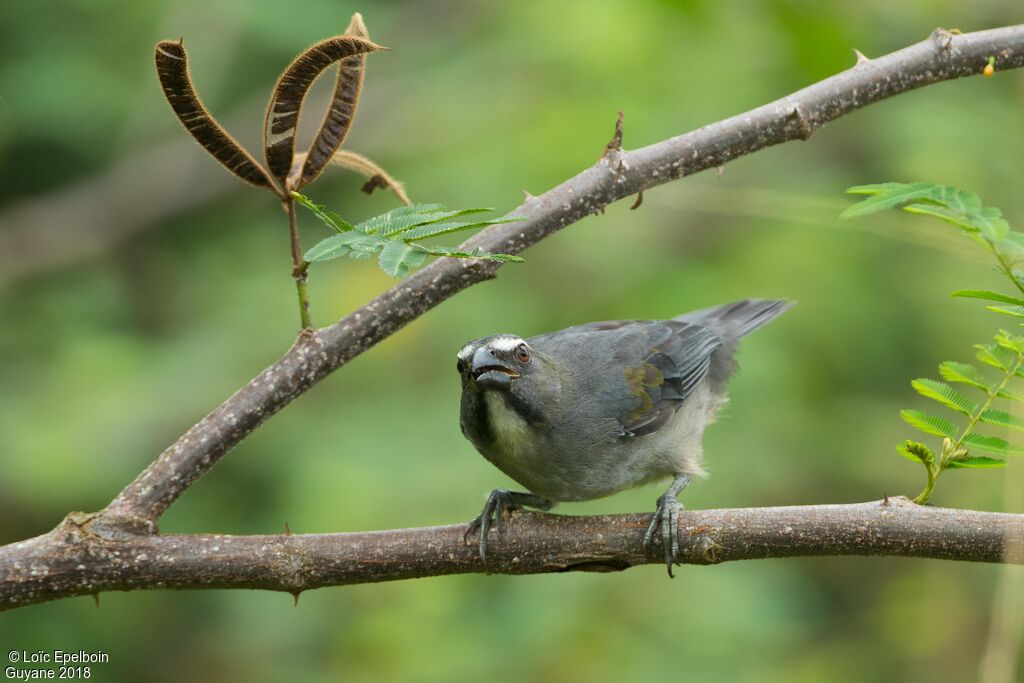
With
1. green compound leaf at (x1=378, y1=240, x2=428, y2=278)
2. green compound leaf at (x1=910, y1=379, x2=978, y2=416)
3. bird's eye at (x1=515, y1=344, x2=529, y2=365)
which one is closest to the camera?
green compound leaf at (x1=378, y1=240, x2=428, y2=278)

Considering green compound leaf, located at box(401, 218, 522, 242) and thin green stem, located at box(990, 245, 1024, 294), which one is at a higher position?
green compound leaf, located at box(401, 218, 522, 242)

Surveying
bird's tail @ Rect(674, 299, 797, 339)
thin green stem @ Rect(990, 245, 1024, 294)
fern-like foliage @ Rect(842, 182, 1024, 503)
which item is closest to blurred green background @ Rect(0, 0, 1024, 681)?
bird's tail @ Rect(674, 299, 797, 339)

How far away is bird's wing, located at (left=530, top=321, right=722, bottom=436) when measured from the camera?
4660 millimetres

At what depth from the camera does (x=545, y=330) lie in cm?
629

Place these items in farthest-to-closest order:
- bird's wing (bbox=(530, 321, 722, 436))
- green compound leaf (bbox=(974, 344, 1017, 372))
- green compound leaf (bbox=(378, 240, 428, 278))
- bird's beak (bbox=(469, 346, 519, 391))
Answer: bird's wing (bbox=(530, 321, 722, 436))
bird's beak (bbox=(469, 346, 519, 391))
green compound leaf (bbox=(974, 344, 1017, 372))
green compound leaf (bbox=(378, 240, 428, 278))

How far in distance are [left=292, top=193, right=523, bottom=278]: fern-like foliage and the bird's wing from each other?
1.90m

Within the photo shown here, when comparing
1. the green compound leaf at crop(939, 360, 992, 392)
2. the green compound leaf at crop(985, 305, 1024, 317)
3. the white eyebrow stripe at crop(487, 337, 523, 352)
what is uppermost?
the white eyebrow stripe at crop(487, 337, 523, 352)

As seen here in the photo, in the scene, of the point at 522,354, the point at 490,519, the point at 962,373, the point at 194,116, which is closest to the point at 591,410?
the point at 522,354

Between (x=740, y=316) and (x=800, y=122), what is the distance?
2.26m

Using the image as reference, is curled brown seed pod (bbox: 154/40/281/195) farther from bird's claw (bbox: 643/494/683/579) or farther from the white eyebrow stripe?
bird's claw (bbox: 643/494/683/579)

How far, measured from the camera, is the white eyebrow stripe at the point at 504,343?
4043 mm

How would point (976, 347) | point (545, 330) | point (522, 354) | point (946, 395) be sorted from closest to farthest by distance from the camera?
point (976, 347)
point (946, 395)
point (522, 354)
point (545, 330)

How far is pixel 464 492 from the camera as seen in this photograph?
5.36 meters

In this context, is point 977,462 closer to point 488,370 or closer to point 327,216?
point 488,370
